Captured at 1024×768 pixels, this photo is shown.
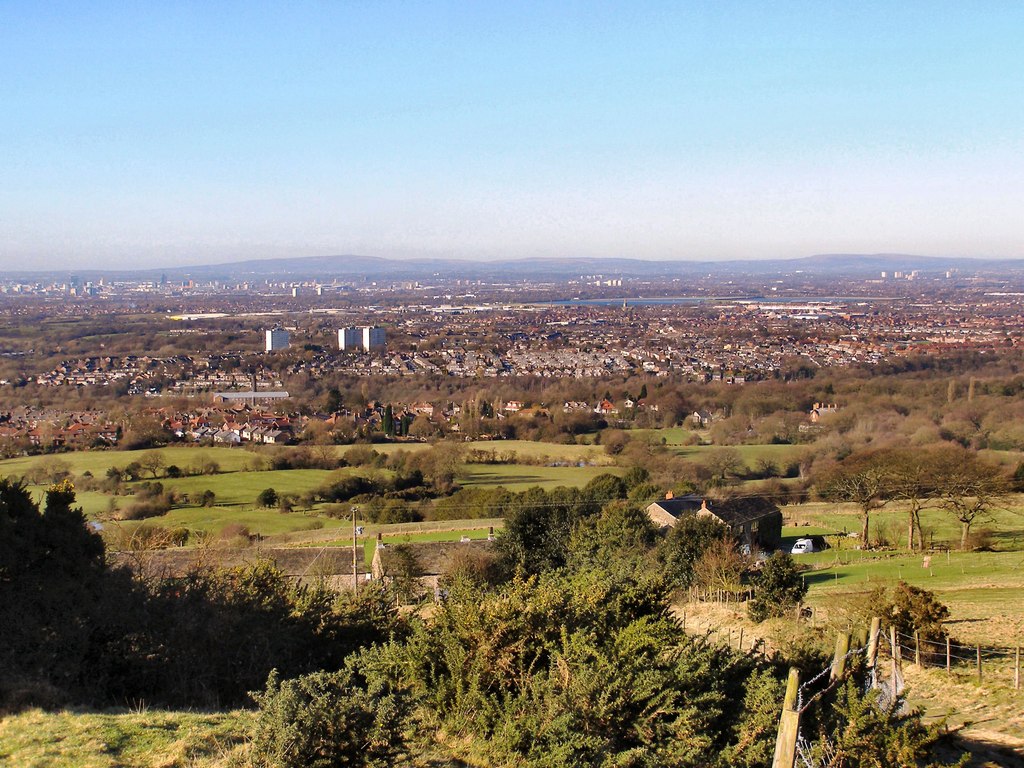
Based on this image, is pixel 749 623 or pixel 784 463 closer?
pixel 749 623

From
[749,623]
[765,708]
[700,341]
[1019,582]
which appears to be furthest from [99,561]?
[700,341]

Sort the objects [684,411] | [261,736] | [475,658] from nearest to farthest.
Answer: [261,736] < [475,658] < [684,411]

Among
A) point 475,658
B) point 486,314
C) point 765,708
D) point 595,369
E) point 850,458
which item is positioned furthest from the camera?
point 486,314

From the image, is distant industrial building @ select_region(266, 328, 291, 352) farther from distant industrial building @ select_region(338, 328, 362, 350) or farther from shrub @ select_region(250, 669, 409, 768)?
shrub @ select_region(250, 669, 409, 768)

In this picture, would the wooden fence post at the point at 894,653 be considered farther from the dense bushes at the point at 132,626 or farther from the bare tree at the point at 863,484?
the bare tree at the point at 863,484

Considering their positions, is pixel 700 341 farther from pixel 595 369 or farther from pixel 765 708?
pixel 765 708

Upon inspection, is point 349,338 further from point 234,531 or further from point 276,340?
point 234,531

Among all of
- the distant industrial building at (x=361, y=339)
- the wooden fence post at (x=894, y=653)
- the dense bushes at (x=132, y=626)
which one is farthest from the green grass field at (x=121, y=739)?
the distant industrial building at (x=361, y=339)

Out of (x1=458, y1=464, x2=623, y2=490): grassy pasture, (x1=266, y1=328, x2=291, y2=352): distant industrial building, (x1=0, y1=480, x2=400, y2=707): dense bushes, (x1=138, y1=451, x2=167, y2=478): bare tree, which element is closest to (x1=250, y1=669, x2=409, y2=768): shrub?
(x1=0, y1=480, x2=400, y2=707): dense bushes
